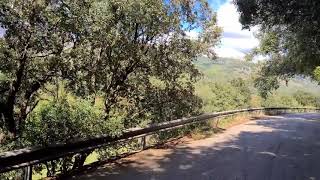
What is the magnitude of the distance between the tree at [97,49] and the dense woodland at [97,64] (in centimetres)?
3

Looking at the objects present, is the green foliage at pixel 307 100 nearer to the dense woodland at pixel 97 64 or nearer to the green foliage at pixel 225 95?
the green foliage at pixel 225 95

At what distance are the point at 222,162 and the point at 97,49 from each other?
747 cm

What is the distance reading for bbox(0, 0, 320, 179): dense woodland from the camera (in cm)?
1145

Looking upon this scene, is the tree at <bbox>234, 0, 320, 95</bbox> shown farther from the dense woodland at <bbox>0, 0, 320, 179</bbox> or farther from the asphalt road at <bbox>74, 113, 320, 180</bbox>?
the asphalt road at <bbox>74, 113, 320, 180</bbox>

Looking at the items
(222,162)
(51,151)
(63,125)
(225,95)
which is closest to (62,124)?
(63,125)

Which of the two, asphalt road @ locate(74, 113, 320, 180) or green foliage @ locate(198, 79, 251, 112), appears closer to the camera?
asphalt road @ locate(74, 113, 320, 180)

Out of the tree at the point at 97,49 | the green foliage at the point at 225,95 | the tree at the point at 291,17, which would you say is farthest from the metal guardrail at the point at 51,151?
the green foliage at the point at 225,95

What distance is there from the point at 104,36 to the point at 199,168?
738 centimetres

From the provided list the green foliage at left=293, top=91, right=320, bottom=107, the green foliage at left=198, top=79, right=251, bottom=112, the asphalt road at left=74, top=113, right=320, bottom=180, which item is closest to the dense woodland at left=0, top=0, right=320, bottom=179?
the asphalt road at left=74, top=113, right=320, bottom=180

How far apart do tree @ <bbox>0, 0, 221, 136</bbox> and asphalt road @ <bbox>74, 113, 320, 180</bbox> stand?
3.24 m

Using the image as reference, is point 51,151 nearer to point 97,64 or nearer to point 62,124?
point 62,124

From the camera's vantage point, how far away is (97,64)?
1762 cm

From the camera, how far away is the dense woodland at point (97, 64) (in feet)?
37.6

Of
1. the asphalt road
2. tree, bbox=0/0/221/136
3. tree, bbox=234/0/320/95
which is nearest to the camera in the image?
the asphalt road
